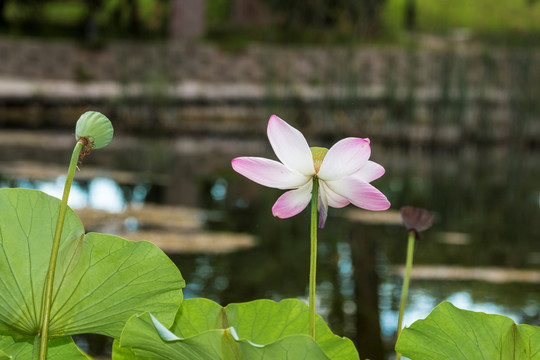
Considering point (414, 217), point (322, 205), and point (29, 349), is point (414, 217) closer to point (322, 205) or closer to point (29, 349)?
point (322, 205)

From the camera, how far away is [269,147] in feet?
26.8

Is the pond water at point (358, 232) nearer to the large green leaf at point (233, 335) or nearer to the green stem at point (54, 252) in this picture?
the large green leaf at point (233, 335)

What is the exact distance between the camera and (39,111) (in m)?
10.2

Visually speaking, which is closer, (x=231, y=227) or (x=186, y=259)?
(x=186, y=259)

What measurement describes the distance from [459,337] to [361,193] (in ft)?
0.35

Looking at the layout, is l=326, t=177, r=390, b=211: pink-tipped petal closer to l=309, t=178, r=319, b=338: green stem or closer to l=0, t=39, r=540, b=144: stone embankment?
l=309, t=178, r=319, b=338: green stem

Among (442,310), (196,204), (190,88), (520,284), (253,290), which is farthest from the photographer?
(190,88)

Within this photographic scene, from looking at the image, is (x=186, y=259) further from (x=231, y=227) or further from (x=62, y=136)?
(x=62, y=136)

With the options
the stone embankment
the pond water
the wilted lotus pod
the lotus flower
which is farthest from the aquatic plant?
the stone embankment

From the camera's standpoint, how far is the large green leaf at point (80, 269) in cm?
58

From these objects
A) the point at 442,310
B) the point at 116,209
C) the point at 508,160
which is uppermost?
the point at 442,310

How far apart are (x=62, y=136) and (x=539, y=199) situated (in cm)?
449

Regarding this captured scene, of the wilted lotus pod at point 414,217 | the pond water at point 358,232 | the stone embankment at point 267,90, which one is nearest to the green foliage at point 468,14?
the stone embankment at point 267,90

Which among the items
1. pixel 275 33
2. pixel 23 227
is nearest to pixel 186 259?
pixel 23 227
